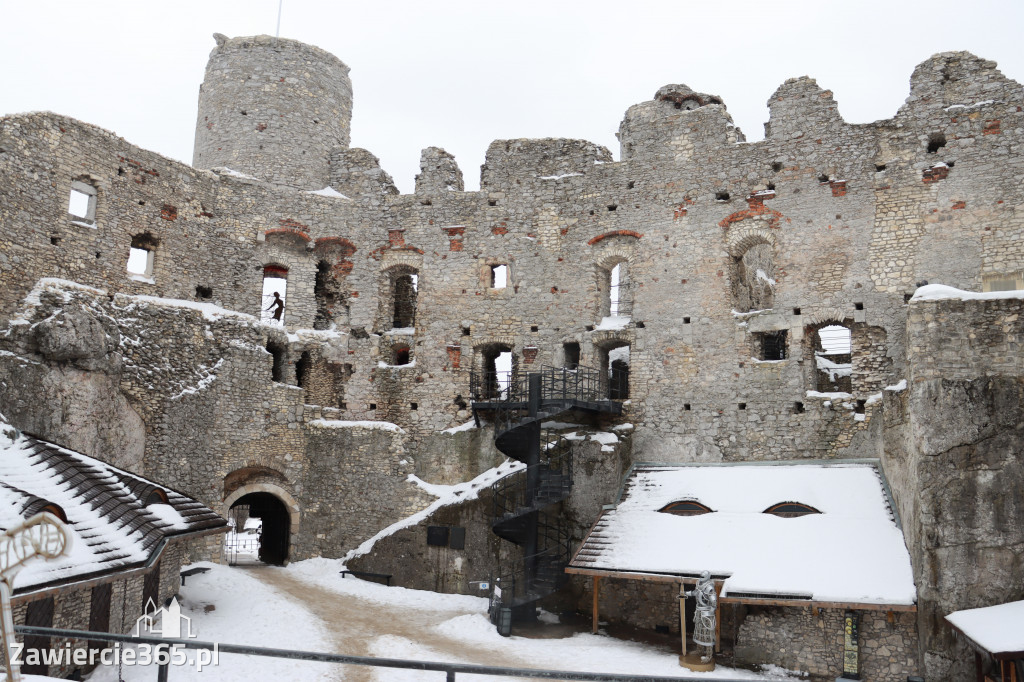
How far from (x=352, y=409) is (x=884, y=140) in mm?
13512

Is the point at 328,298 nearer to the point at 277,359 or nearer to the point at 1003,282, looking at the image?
the point at 277,359

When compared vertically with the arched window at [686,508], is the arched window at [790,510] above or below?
above

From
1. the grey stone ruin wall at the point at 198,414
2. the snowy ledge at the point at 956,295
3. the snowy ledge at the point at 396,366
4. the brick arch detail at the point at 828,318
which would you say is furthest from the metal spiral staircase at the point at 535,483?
the snowy ledge at the point at 956,295

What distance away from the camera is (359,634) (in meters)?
13.5

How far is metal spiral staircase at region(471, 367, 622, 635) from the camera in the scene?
1499 cm

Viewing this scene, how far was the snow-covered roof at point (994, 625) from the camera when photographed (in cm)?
961

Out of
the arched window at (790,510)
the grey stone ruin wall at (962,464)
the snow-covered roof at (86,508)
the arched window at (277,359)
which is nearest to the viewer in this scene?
the snow-covered roof at (86,508)

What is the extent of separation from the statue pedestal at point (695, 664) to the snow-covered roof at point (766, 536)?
1.06 meters

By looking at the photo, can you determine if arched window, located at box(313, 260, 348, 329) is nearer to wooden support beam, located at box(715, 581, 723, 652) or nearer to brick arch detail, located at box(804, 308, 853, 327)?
brick arch detail, located at box(804, 308, 853, 327)

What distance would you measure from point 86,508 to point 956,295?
Result: 13.0 metres

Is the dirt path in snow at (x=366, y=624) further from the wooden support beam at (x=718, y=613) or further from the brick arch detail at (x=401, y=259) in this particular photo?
the brick arch detail at (x=401, y=259)

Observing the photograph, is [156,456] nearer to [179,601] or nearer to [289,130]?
[179,601]

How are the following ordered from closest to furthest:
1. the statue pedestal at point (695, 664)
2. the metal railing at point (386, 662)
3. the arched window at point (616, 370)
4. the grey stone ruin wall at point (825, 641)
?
the metal railing at point (386, 662), the grey stone ruin wall at point (825, 641), the statue pedestal at point (695, 664), the arched window at point (616, 370)

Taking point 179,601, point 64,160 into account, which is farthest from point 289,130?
point 179,601
